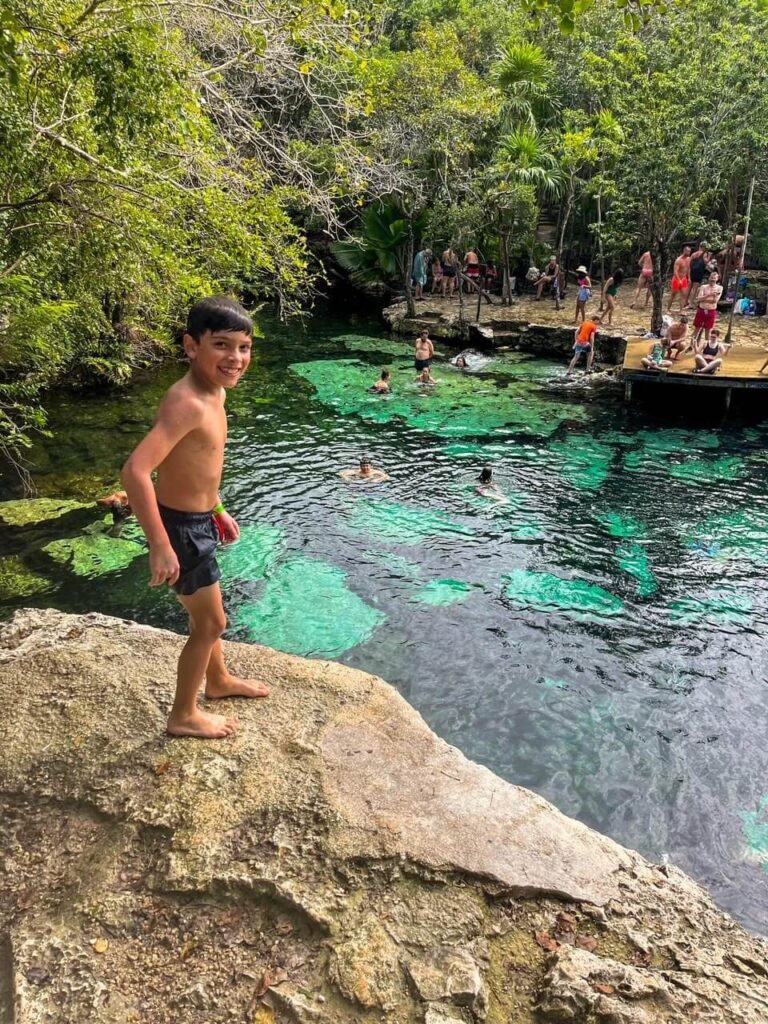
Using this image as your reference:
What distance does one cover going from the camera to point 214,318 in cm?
→ 300

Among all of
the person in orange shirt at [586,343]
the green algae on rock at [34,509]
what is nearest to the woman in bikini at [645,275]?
the person in orange shirt at [586,343]

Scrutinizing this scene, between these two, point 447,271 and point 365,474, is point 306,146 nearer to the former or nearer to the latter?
point 365,474

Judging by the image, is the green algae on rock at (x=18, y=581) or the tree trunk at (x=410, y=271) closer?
the green algae on rock at (x=18, y=581)

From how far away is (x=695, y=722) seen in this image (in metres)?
6.27

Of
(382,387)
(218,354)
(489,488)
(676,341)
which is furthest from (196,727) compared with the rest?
(676,341)

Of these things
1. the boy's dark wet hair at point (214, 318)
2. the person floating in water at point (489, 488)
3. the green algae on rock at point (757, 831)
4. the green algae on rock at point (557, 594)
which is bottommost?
the green algae on rock at point (757, 831)

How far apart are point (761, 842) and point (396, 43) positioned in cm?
3467

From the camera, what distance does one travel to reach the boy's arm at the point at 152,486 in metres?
2.79

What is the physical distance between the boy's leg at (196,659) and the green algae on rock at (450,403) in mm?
11366

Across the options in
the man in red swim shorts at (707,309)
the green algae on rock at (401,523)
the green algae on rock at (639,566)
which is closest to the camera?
the green algae on rock at (639,566)

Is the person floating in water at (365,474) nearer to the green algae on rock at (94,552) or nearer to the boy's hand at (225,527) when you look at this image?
the green algae on rock at (94,552)

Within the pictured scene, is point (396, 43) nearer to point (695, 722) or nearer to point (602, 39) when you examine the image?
point (602, 39)

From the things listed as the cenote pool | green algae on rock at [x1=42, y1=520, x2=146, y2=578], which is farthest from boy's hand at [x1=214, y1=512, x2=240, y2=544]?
green algae on rock at [x1=42, y1=520, x2=146, y2=578]

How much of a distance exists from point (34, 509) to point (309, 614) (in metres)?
5.00
